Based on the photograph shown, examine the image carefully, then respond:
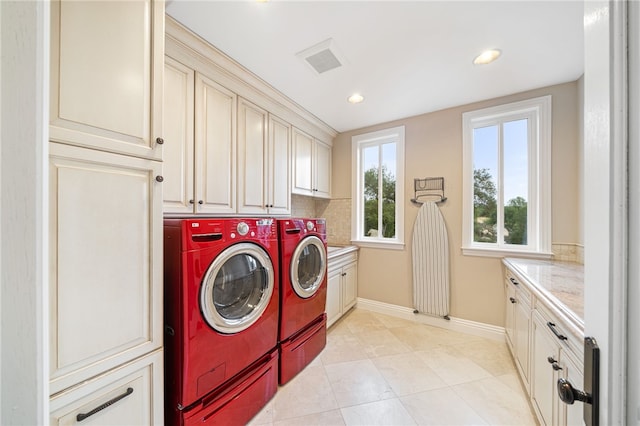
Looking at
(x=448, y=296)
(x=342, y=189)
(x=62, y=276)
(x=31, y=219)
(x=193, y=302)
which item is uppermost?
(x=342, y=189)

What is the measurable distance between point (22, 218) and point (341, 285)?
266 centimetres

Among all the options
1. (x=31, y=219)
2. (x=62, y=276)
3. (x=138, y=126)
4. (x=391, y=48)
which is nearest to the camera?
(x=31, y=219)

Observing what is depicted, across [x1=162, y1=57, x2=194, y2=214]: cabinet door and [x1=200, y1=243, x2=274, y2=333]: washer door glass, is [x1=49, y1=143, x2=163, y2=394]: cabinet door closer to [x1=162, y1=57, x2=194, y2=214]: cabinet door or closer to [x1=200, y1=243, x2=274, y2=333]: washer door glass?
[x1=200, y1=243, x2=274, y2=333]: washer door glass

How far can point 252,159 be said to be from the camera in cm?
204

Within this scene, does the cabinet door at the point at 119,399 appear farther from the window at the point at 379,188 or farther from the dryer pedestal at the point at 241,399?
the window at the point at 379,188

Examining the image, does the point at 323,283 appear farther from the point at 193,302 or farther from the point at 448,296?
the point at 448,296

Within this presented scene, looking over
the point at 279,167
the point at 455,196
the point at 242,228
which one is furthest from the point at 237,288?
the point at 455,196

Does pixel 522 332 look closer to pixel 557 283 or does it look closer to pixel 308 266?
pixel 557 283

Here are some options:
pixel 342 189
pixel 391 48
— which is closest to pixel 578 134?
pixel 391 48

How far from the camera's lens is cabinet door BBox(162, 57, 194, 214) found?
56.5 inches

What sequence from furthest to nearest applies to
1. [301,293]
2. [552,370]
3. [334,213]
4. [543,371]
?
1. [334,213]
2. [301,293]
3. [543,371]
4. [552,370]

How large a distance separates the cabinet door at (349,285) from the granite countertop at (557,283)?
1.60m

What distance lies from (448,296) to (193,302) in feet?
8.38

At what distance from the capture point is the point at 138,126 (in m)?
0.95
